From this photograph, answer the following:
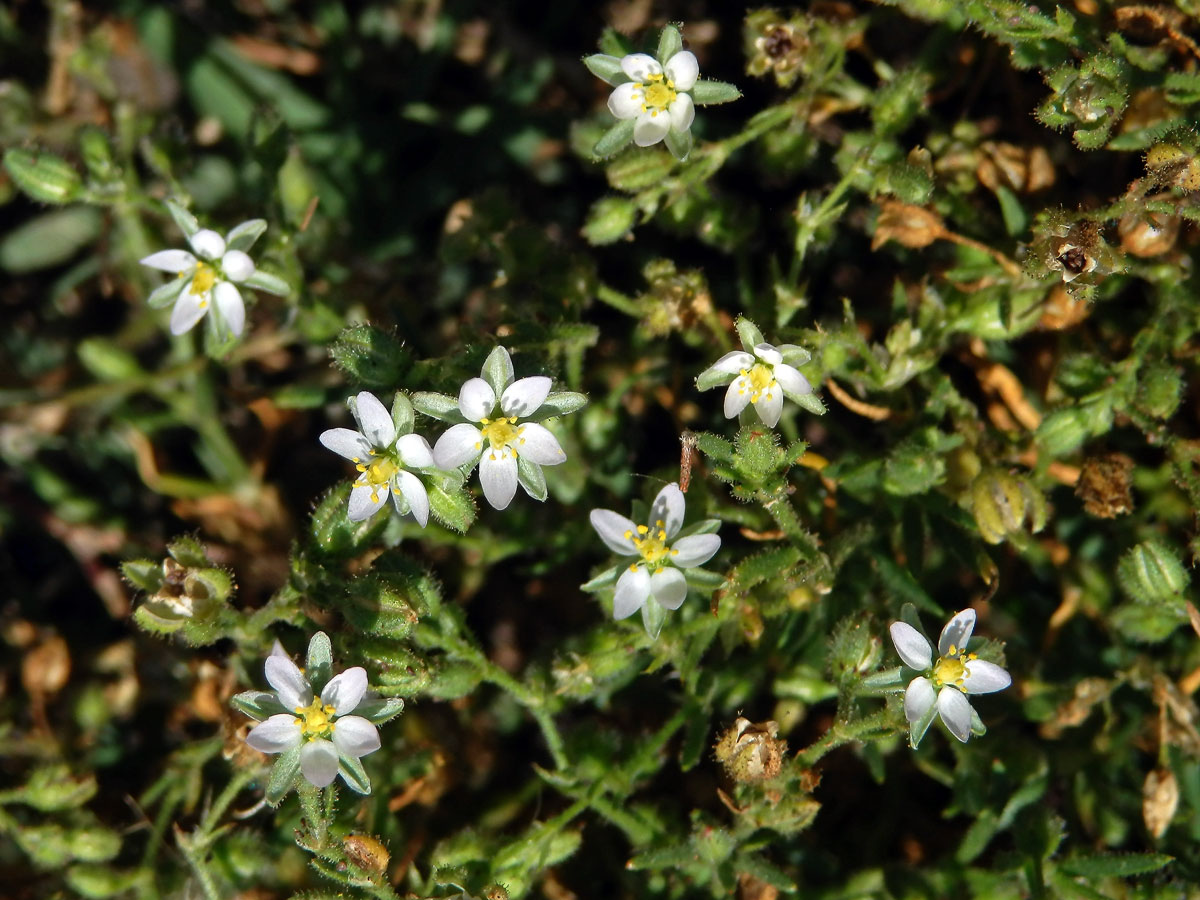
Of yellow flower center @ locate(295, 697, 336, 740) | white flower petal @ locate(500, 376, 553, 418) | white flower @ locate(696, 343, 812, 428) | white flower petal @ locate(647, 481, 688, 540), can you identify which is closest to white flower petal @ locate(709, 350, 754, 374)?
white flower @ locate(696, 343, 812, 428)

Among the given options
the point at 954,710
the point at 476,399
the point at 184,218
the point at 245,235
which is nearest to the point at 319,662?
the point at 476,399

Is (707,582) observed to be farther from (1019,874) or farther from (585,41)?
(585,41)

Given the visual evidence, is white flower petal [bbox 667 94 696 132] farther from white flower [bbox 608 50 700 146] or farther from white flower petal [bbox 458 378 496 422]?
white flower petal [bbox 458 378 496 422]

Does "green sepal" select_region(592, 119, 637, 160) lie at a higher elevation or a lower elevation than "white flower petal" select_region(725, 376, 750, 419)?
higher

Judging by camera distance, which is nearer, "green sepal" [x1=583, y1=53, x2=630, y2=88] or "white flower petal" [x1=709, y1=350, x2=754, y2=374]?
"white flower petal" [x1=709, y1=350, x2=754, y2=374]

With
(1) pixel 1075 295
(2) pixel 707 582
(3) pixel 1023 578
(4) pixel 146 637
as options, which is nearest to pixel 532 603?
(2) pixel 707 582

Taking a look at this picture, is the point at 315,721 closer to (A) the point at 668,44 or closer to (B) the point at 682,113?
(B) the point at 682,113
